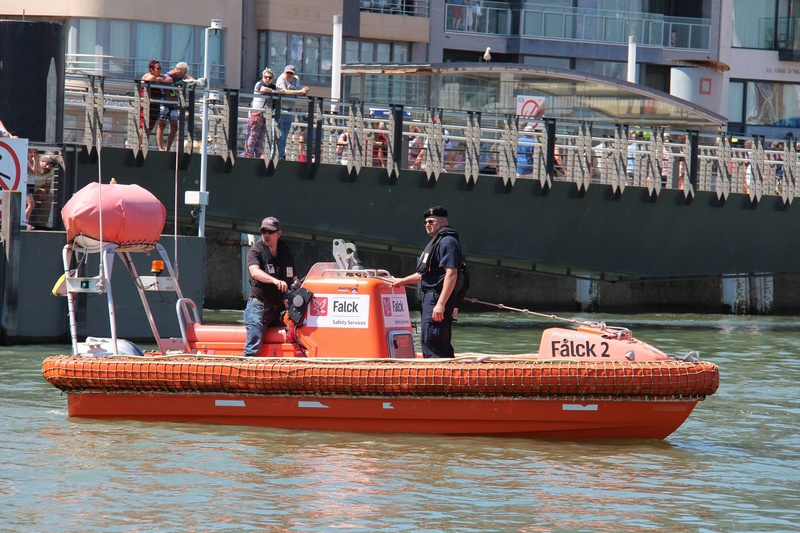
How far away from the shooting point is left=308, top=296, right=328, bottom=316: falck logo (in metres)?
14.6

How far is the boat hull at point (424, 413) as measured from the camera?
14062 millimetres

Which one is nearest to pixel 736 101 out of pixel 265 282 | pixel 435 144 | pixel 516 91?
pixel 516 91

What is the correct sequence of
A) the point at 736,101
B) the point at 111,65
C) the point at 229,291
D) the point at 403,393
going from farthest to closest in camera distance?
the point at 736,101
the point at 111,65
the point at 229,291
the point at 403,393

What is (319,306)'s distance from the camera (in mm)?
14578

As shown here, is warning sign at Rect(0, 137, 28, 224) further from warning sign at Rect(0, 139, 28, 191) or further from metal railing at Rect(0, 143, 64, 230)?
metal railing at Rect(0, 143, 64, 230)

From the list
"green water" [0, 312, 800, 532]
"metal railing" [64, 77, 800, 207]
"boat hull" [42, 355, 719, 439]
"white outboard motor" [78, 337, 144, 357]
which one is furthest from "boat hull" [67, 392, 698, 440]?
"metal railing" [64, 77, 800, 207]

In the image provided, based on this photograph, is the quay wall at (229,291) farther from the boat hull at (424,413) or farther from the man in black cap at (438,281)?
the man in black cap at (438,281)

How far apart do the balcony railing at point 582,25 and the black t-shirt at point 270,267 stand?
125ft

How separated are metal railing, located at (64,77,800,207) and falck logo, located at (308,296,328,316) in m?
10.6

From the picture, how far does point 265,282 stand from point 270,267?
17cm

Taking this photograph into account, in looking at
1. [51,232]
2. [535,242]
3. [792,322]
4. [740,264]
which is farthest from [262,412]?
[792,322]

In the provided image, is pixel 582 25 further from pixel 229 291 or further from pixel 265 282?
pixel 265 282

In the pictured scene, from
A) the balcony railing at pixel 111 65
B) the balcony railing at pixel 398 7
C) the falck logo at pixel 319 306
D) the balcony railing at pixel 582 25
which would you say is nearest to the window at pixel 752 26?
the balcony railing at pixel 582 25

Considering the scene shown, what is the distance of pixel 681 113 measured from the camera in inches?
1481
